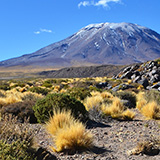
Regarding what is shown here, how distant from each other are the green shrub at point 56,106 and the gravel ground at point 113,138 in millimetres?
492

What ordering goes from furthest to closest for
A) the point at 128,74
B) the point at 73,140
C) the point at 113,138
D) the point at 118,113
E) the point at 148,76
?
the point at 128,74 → the point at 148,76 → the point at 118,113 → the point at 113,138 → the point at 73,140

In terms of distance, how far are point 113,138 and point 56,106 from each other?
7.70 ft

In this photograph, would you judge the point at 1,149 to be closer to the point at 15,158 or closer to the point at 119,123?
the point at 15,158

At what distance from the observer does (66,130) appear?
511 cm

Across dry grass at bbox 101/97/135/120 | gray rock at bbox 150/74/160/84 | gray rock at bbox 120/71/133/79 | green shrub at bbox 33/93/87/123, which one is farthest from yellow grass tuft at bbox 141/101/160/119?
gray rock at bbox 120/71/133/79

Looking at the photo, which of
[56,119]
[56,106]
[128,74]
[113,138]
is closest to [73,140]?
[56,119]

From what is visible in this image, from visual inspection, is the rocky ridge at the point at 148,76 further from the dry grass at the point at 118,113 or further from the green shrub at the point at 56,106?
the green shrub at the point at 56,106

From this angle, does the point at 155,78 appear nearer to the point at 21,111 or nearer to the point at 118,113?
the point at 118,113

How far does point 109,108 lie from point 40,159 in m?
5.37

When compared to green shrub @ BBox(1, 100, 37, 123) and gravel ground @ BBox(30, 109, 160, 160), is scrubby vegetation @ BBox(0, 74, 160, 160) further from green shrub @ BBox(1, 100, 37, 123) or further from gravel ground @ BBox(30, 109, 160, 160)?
gravel ground @ BBox(30, 109, 160, 160)

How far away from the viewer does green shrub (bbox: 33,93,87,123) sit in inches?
295

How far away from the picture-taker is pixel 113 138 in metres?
6.04

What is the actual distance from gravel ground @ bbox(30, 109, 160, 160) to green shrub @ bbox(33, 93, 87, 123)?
0.49 metres

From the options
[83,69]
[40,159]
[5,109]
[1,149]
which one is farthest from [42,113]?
[83,69]
